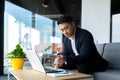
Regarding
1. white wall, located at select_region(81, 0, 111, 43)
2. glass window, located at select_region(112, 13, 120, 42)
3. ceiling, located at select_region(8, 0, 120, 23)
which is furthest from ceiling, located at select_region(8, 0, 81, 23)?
glass window, located at select_region(112, 13, 120, 42)

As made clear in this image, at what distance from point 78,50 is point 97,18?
2.31 meters

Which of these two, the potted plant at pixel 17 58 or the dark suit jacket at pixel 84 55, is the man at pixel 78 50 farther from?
the potted plant at pixel 17 58

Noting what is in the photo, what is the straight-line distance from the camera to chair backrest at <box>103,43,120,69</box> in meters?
3.14

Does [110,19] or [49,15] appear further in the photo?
[49,15]

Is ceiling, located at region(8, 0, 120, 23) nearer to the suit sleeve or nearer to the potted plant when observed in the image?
the potted plant

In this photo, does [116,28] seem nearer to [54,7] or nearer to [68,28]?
[54,7]

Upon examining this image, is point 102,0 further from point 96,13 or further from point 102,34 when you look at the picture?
point 102,34

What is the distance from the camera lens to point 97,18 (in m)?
4.54

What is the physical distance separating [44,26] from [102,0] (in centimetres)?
141

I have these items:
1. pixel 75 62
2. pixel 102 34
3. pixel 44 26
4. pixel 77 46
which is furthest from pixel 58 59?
pixel 44 26

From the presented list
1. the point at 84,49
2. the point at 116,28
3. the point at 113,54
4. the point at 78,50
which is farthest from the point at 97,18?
the point at 84,49

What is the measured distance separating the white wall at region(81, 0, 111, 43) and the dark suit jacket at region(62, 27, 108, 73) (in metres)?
1.89

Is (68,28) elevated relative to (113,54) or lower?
elevated

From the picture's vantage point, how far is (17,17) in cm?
476
